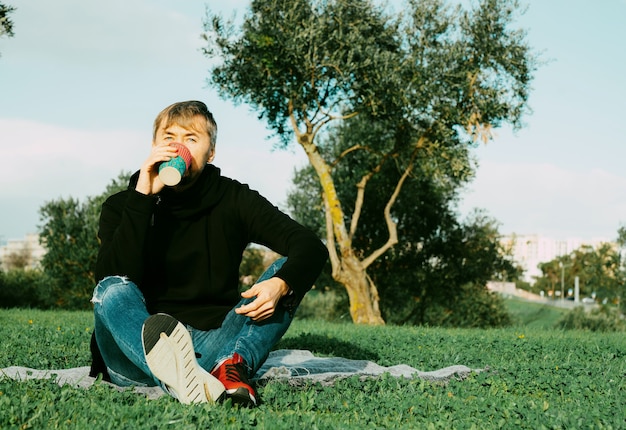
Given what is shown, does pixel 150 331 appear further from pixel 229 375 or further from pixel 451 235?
pixel 451 235

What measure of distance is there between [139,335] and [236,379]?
57 cm

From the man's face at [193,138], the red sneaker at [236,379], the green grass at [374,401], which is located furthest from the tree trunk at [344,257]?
the red sneaker at [236,379]

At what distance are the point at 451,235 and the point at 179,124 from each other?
21.1 m

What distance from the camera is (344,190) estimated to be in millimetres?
23172

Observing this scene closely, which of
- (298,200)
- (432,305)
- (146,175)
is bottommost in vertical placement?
(432,305)

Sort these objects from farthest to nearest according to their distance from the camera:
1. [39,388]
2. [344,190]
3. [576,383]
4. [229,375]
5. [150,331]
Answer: [344,190] < [576,383] < [39,388] < [229,375] < [150,331]

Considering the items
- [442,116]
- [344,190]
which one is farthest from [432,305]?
[442,116]

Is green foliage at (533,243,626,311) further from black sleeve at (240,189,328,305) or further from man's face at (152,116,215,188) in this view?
man's face at (152,116,215,188)

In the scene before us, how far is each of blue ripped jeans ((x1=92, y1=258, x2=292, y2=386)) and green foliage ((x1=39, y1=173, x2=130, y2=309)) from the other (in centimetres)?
1785

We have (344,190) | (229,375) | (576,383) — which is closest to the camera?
(229,375)

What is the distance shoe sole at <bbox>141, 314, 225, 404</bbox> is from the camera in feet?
11.0

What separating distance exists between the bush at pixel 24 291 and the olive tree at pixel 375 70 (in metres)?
9.55

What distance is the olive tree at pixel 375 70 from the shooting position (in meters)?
16.9

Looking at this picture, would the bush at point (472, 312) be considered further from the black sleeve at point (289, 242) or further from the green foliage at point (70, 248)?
the black sleeve at point (289, 242)
